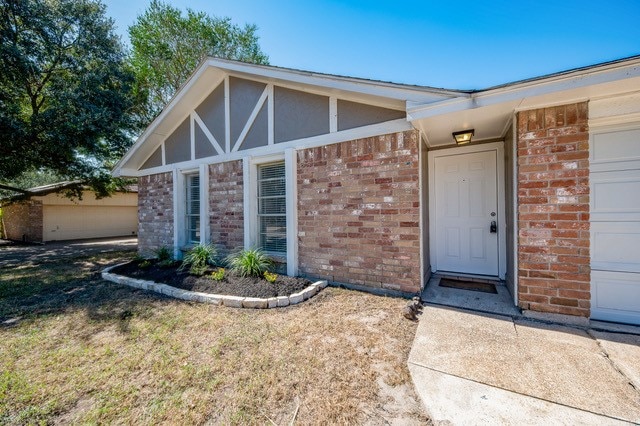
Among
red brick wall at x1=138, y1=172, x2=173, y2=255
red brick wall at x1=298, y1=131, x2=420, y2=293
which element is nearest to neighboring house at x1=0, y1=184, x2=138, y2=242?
red brick wall at x1=138, y1=172, x2=173, y2=255

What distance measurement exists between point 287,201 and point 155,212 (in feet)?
15.9

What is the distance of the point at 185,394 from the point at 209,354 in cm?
58

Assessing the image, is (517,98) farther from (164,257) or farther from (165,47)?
(165,47)

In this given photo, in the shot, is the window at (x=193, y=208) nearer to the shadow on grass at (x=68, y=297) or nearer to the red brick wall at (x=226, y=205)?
the red brick wall at (x=226, y=205)

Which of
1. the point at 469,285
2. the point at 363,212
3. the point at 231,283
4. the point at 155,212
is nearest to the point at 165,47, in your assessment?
the point at 155,212

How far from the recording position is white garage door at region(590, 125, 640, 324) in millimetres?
2977

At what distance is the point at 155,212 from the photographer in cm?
744

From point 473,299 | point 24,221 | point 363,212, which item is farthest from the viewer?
point 24,221

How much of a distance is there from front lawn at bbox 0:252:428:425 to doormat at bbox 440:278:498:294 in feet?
4.26

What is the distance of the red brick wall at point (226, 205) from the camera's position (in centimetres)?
574

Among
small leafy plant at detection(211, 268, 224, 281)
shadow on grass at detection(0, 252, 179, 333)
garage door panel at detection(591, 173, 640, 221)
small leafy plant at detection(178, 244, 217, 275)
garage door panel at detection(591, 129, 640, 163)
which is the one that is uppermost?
garage door panel at detection(591, 129, 640, 163)

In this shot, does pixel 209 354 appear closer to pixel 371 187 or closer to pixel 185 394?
pixel 185 394

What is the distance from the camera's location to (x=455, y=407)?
1.89 metres

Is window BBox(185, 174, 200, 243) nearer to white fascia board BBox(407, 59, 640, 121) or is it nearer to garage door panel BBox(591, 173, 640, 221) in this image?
white fascia board BBox(407, 59, 640, 121)
